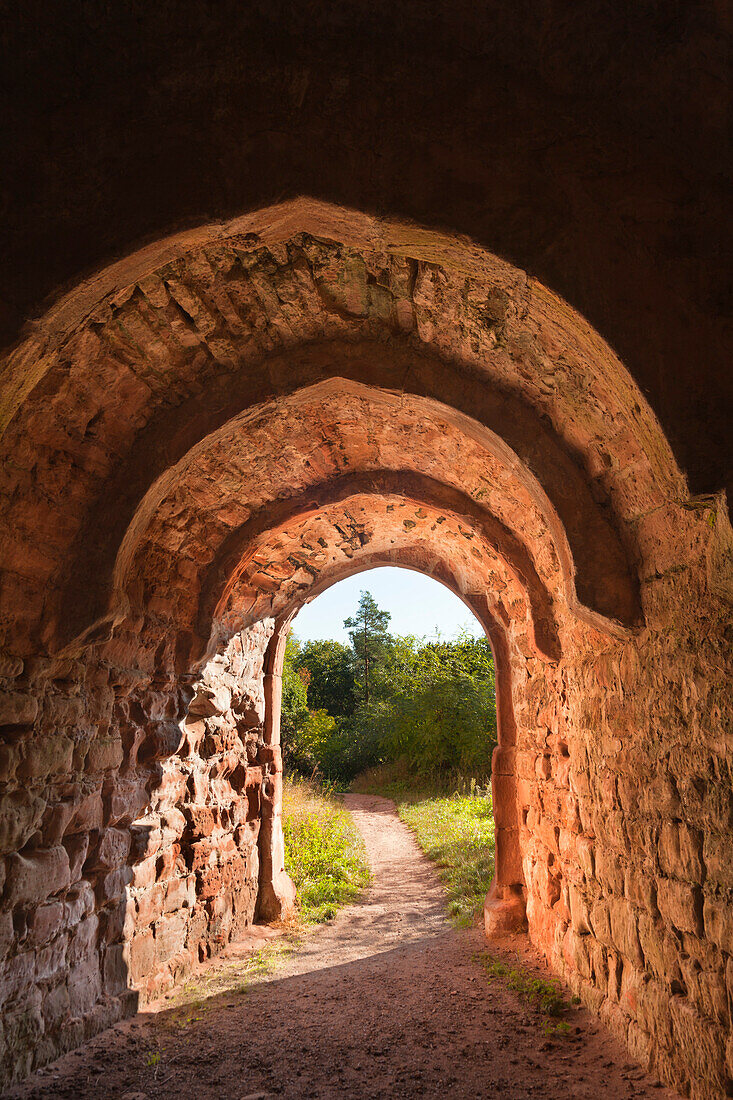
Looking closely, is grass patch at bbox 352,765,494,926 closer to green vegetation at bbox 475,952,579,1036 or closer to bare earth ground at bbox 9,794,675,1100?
green vegetation at bbox 475,952,579,1036

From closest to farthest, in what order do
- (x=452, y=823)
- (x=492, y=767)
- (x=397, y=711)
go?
(x=492, y=767), (x=452, y=823), (x=397, y=711)

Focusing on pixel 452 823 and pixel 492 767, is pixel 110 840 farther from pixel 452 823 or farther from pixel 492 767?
pixel 452 823

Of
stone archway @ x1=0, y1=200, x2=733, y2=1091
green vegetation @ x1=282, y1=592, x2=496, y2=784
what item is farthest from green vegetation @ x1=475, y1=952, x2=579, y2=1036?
green vegetation @ x1=282, y1=592, x2=496, y2=784

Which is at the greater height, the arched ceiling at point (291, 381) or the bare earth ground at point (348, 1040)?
the arched ceiling at point (291, 381)

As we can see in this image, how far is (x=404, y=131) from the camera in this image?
2.60 metres

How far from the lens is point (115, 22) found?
2.63 meters

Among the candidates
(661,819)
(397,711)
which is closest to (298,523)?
(661,819)

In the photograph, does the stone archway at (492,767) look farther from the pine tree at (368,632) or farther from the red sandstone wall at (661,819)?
the pine tree at (368,632)

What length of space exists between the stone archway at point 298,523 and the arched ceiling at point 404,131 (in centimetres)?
15

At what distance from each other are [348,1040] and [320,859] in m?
3.97

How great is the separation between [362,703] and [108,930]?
19186 millimetres

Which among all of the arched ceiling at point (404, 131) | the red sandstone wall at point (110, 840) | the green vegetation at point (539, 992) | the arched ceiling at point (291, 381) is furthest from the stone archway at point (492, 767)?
the arched ceiling at point (404, 131)

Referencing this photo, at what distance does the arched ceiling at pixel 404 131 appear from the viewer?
8.20 ft

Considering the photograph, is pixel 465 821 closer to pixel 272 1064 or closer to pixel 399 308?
pixel 272 1064
